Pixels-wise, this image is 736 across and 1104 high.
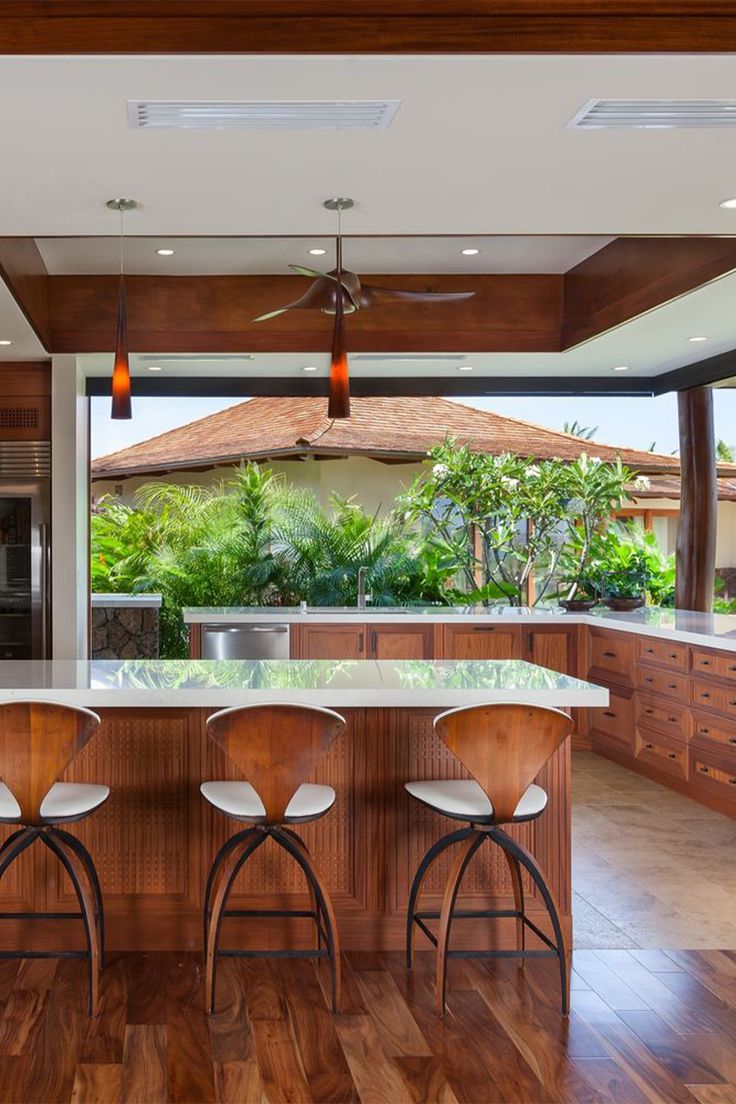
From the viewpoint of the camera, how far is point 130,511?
35.0 feet

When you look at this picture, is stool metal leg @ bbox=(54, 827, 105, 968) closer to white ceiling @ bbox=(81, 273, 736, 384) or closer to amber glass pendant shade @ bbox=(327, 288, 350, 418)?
amber glass pendant shade @ bbox=(327, 288, 350, 418)

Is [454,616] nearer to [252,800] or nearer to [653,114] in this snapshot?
[252,800]

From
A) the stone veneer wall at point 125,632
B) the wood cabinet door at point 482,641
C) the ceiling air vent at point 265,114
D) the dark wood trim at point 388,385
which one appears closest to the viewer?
the ceiling air vent at point 265,114

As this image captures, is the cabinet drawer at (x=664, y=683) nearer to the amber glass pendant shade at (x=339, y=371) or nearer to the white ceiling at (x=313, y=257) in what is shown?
the white ceiling at (x=313, y=257)

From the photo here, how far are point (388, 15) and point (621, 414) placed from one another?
20535mm

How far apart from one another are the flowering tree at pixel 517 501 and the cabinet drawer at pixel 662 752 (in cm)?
153

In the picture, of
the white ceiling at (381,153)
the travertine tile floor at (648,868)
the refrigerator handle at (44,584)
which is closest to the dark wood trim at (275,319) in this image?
the refrigerator handle at (44,584)

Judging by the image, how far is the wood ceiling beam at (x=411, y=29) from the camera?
104 inches

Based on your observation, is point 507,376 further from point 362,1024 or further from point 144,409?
point 144,409

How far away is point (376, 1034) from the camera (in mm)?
2986

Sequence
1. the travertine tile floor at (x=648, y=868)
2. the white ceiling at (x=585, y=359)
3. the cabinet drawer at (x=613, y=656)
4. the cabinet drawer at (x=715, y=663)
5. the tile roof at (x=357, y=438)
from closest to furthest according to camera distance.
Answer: the travertine tile floor at (x=648, y=868), the cabinet drawer at (x=715, y=663), the white ceiling at (x=585, y=359), the cabinet drawer at (x=613, y=656), the tile roof at (x=357, y=438)

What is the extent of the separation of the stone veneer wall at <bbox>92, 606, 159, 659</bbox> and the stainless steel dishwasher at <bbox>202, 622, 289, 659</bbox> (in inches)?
44.2

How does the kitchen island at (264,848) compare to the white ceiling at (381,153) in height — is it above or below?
below

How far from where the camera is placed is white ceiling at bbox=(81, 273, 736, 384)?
5.62m
